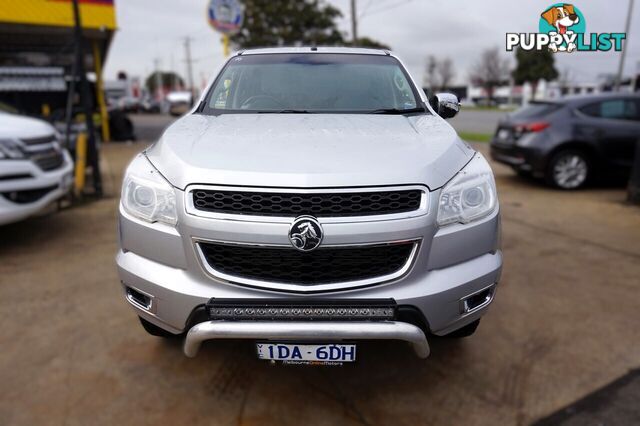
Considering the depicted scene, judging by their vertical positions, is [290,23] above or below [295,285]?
above

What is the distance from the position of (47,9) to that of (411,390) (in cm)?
1389

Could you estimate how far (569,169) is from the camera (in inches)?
275

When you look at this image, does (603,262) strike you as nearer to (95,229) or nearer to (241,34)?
(95,229)

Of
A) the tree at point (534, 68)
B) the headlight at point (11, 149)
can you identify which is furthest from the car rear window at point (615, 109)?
the tree at point (534, 68)

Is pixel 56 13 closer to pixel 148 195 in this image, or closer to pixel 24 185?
pixel 24 185

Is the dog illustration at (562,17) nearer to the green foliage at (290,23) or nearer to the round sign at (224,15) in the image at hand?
the round sign at (224,15)

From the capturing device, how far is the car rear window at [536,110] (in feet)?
23.5

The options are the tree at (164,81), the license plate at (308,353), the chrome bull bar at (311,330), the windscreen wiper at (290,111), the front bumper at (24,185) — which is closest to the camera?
the chrome bull bar at (311,330)

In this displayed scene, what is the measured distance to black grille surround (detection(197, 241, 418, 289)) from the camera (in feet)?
→ 6.49

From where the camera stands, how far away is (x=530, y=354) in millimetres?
2762

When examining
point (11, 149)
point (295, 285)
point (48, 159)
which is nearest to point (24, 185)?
point (11, 149)

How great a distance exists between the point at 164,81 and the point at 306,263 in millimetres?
103262

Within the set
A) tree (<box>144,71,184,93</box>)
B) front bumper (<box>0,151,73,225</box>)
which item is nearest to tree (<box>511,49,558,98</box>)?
tree (<box>144,71,184,93</box>)

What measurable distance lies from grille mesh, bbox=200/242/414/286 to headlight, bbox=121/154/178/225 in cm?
25
